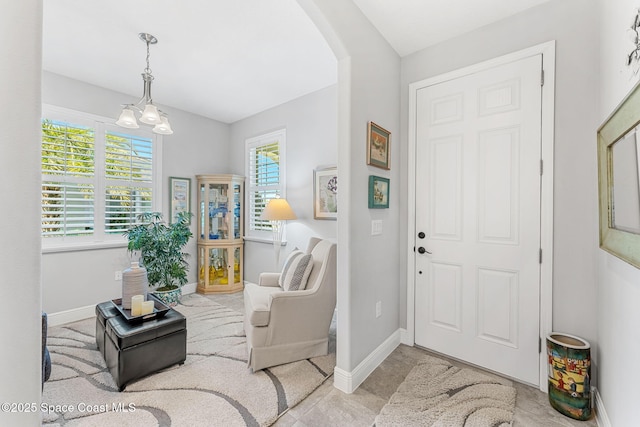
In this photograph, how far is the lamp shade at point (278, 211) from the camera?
Answer: 11.1ft

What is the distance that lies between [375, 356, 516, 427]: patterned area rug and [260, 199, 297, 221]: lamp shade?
6.82 ft

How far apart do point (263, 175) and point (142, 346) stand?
2.75m

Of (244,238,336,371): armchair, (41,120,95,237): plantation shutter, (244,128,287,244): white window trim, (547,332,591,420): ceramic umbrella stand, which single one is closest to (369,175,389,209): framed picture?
(244,238,336,371): armchair

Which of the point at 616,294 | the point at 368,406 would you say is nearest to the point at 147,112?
the point at 368,406

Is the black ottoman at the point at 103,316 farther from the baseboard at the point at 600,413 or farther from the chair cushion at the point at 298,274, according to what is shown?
the baseboard at the point at 600,413

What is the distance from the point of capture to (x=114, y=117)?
3.43 metres

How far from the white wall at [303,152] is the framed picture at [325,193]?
0.24ft

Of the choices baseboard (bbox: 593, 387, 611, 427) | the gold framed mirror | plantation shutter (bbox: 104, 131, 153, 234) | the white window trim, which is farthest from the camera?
the white window trim

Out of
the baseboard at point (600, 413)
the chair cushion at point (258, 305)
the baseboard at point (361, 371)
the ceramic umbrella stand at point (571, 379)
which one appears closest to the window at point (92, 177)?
the chair cushion at point (258, 305)

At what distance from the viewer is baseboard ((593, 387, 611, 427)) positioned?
4.84ft

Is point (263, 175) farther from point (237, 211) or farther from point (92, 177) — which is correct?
point (92, 177)

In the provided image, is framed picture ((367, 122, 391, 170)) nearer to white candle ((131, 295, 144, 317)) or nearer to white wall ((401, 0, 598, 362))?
white wall ((401, 0, 598, 362))

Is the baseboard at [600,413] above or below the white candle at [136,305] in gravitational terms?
below

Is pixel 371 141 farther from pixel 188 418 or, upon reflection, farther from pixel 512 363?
pixel 188 418
